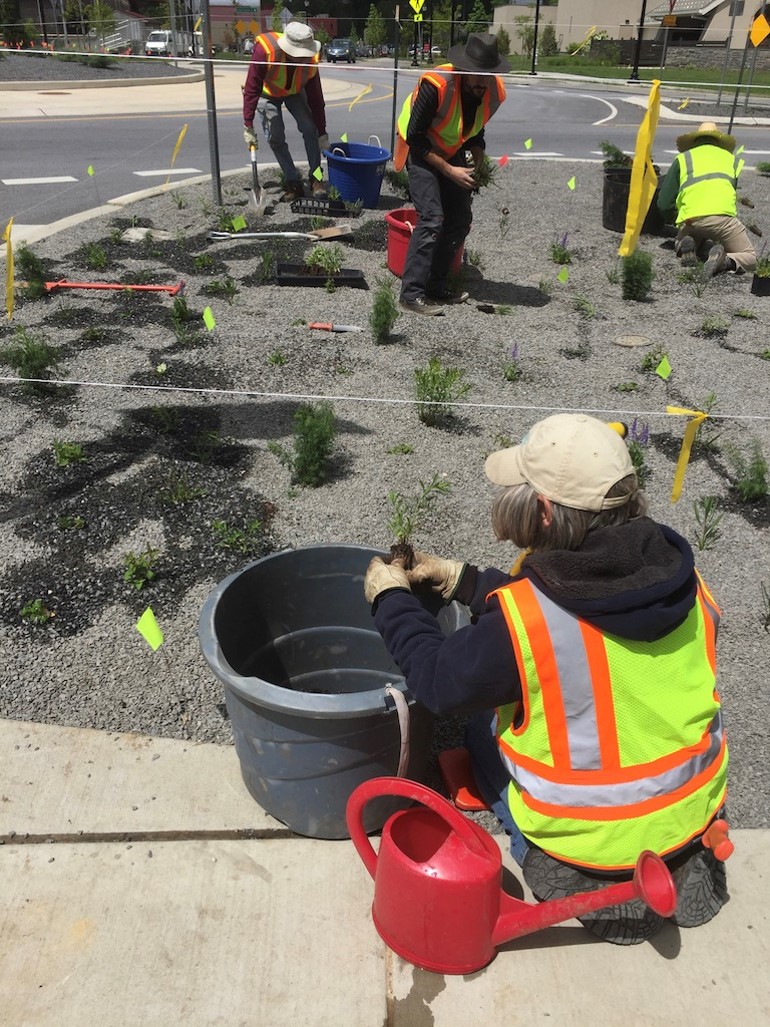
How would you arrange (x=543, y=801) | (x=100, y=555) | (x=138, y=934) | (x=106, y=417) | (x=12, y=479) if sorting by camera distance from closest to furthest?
(x=543, y=801), (x=138, y=934), (x=100, y=555), (x=12, y=479), (x=106, y=417)

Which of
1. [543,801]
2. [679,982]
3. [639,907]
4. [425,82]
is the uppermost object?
[425,82]

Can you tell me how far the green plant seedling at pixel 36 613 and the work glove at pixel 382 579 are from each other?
1401 millimetres

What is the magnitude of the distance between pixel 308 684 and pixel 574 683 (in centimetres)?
127

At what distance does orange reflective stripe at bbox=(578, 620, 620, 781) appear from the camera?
1.65 metres

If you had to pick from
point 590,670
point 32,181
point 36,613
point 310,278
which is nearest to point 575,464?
point 590,670

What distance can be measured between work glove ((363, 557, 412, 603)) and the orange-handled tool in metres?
0.85

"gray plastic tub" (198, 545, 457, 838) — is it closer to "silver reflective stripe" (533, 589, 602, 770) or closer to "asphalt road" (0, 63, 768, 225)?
"silver reflective stripe" (533, 589, 602, 770)

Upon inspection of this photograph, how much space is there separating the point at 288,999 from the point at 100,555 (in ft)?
6.06

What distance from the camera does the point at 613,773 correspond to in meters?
1.76

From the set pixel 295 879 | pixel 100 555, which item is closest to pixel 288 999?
pixel 295 879

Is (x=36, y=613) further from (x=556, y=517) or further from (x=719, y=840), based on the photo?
(x=719, y=840)

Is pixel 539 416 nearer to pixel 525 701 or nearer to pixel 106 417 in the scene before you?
pixel 106 417

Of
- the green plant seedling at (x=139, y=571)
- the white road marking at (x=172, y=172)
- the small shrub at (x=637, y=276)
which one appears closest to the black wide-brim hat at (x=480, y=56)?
the small shrub at (x=637, y=276)

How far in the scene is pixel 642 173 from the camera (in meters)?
3.88
